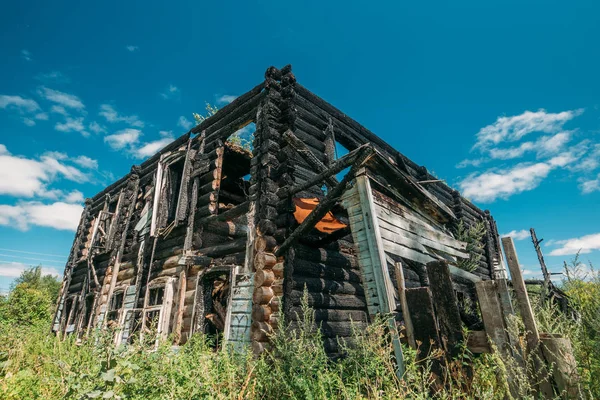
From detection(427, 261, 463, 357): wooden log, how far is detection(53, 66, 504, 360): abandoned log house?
1cm

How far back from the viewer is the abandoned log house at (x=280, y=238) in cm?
479

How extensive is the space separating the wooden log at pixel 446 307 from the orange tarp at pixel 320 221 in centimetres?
330

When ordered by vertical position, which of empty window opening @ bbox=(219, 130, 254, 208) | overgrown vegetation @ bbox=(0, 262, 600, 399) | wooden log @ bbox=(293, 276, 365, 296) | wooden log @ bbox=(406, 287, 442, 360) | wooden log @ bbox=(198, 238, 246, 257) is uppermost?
empty window opening @ bbox=(219, 130, 254, 208)

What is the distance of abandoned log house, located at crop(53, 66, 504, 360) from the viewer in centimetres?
479

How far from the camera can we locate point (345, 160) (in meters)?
5.18

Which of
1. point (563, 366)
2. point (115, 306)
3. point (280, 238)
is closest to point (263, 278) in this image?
point (280, 238)

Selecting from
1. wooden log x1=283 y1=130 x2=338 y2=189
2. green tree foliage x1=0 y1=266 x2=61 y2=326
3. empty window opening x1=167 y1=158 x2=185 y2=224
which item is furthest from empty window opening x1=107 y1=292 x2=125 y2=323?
green tree foliage x1=0 y1=266 x2=61 y2=326

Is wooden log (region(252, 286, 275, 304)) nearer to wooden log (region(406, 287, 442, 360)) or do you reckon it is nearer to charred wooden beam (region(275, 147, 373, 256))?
charred wooden beam (region(275, 147, 373, 256))

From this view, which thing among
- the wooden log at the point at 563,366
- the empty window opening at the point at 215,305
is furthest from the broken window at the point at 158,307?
the wooden log at the point at 563,366

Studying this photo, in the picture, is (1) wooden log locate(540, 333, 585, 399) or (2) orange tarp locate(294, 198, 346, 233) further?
(2) orange tarp locate(294, 198, 346, 233)

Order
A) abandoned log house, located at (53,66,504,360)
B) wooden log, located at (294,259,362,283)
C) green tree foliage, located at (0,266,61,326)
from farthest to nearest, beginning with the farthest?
green tree foliage, located at (0,266,61,326) → wooden log, located at (294,259,362,283) → abandoned log house, located at (53,66,504,360)

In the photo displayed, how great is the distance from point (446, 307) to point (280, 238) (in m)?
3.66

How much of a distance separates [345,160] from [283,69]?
375 cm

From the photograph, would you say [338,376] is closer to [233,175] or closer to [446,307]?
[446,307]
